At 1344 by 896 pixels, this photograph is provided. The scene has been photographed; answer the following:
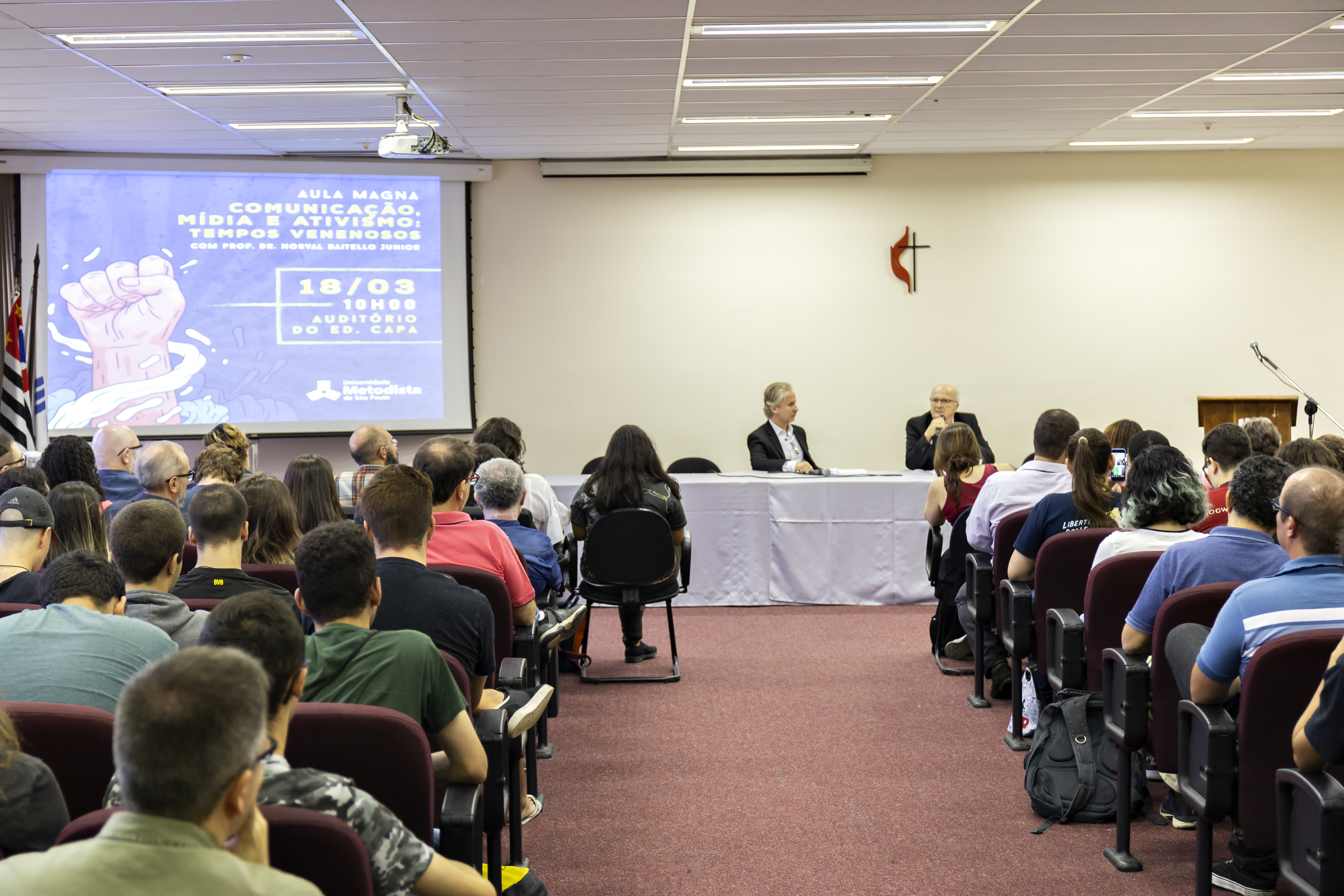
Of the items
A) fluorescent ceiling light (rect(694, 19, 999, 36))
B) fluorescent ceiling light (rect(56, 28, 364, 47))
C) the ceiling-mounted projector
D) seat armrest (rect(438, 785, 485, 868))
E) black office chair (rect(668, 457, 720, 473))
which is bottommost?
seat armrest (rect(438, 785, 485, 868))

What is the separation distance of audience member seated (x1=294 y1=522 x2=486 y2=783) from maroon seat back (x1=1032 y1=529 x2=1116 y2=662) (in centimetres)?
218

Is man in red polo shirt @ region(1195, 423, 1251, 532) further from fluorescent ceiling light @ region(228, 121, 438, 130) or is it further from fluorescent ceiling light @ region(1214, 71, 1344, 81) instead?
fluorescent ceiling light @ region(228, 121, 438, 130)

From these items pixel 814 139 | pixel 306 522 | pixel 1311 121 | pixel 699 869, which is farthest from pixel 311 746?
pixel 1311 121

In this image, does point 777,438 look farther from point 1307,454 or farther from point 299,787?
point 299,787

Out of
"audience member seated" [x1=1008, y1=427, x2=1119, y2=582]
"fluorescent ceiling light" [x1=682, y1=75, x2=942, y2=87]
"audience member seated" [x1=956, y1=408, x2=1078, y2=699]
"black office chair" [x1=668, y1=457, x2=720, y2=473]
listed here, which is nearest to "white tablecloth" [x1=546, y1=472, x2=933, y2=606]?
"black office chair" [x1=668, y1=457, x2=720, y2=473]

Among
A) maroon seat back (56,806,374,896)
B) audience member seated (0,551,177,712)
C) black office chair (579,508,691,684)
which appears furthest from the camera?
black office chair (579,508,691,684)

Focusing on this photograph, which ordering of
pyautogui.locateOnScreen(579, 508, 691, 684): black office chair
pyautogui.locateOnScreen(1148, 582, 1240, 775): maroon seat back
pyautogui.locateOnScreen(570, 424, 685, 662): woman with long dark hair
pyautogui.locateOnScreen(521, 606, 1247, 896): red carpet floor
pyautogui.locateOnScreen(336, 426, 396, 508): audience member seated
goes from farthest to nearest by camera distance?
pyautogui.locateOnScreen(336, 426, 396, 508): audience member seated < pyautogui.locateOnScreen(570, 424, 685, 662): woman with long dark hair < pyautogui.locateOnScreen(579, 508, 691, 684): black office chair < pyautogui.locateOnScreen(521, 606, 1247, 896): red carpet floor < pyautogui.locateOnScreen(1148, 582, 1240, 775): maroon seat back

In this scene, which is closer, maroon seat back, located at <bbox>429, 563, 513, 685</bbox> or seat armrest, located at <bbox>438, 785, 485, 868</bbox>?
seat armrest, located at <bbox>438, 785, 485, 868</bbox>

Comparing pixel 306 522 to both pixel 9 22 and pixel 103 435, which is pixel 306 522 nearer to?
pixel 103 435

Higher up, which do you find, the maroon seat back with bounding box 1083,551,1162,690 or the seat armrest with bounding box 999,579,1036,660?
the maroon seat back with bounding box 1083,551,1162,690

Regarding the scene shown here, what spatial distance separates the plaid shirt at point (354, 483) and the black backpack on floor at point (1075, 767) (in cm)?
310

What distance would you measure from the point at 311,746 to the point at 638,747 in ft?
7.94

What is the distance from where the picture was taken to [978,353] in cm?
803

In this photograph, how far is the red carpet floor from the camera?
2873 mm
